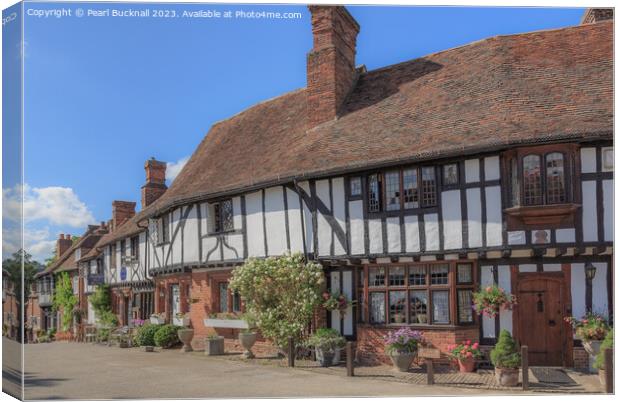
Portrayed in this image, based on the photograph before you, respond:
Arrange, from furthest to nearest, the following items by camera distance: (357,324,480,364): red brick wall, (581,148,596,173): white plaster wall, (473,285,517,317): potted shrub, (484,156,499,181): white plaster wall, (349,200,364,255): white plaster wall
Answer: (349,200,364,255): white plaster wall → (357,324,480,364): red brick wall → (473,285,517,317): potted shrub → (484,156,499,181): white plaster wall → (581,148,596,173): white plaster wall

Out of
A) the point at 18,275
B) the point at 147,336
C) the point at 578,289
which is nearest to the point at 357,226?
the point at 578,289

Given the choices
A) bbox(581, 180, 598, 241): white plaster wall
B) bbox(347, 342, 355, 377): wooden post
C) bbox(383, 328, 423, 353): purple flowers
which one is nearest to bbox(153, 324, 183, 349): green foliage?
bbox(347, 342, 355, 377): wooden post

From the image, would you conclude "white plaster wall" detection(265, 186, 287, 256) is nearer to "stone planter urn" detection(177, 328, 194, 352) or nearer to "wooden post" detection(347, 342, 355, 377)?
"wooden post" detection(347, 342, 355, 377)

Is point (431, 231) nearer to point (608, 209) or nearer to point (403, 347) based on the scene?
point (403, 347)

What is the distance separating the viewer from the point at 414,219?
13602 millimetres

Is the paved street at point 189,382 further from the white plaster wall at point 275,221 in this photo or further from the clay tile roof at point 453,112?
the clay tile roof at point 453,112

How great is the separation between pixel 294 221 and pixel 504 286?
4.98 meters

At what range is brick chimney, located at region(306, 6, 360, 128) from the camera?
Result: 17.5m

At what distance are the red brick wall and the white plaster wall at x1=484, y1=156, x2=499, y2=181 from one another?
318cm

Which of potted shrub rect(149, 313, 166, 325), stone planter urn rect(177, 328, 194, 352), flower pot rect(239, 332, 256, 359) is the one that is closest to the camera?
flower pot rect(239, 332, 256, 359)

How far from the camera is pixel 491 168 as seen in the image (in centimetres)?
1287

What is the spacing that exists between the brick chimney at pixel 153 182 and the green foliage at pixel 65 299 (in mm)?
11785

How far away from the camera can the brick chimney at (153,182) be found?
1010 inches

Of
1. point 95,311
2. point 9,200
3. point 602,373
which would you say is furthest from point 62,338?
point 602,373
